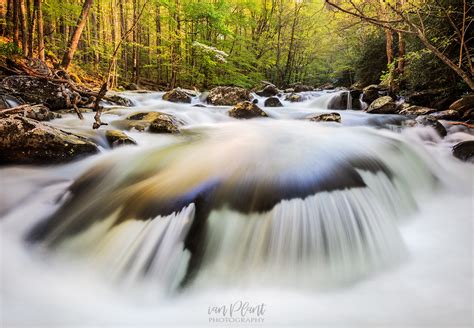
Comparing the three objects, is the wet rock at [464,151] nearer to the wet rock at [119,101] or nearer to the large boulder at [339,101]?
the large boulder at [339,101]

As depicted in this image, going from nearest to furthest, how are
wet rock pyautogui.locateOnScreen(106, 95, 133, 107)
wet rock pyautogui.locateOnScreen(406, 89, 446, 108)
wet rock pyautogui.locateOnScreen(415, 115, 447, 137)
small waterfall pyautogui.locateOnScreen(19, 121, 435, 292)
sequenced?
small waterfall pyautogui.locateOnScreen(19, 121, 435, 292) → wet rock pyautogui.locateOnScreen(415, 115, 447, 137) → wet rock pyautogui.locateOnScreen(406, 89, 446, 108) → wet rock pyautogui.locateOnScreen(106, 95, 133, 107)

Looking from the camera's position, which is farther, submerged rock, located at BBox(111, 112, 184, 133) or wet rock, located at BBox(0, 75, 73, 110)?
wet rock, located at BBox(0, 75, 73, 110)

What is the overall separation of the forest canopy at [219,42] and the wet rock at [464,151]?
9.33 feet

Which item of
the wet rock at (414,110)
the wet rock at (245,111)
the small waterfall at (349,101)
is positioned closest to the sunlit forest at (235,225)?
the wet rock at (414,110)

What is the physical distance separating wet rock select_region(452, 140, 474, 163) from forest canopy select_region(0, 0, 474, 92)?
112 inches

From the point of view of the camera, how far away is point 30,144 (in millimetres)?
3443

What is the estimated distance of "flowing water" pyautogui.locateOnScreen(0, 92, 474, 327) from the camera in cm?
193

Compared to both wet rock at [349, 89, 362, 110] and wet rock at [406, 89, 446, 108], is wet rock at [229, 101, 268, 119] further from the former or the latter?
wet rock at [406, 89, 446, 108]

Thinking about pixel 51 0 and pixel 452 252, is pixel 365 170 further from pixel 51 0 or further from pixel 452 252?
pixel 51 0

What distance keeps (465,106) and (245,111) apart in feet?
17.5

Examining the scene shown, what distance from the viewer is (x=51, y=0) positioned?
31.2 feet

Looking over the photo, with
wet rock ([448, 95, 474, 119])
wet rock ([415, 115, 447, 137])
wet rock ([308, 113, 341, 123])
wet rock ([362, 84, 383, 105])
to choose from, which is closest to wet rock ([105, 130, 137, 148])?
wet rock ([308, 113, 341, 123])

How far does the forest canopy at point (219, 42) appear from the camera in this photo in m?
7.29

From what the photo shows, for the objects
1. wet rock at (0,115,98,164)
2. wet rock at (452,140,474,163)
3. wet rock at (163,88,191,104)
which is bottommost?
wet rock at (0,115,98,164)
